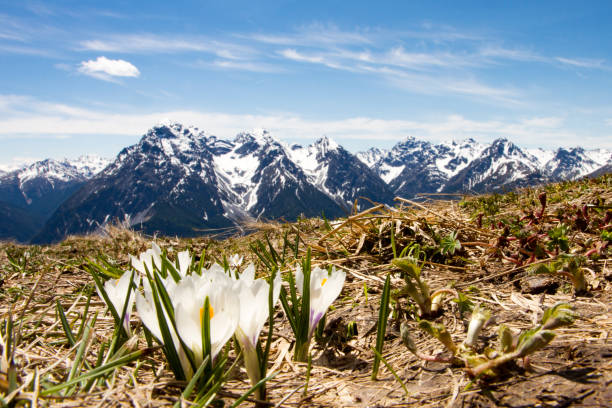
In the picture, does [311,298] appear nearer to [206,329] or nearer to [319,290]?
[319,290]

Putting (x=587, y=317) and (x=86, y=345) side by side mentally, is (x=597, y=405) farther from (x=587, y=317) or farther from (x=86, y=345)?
(x=86, y=345)

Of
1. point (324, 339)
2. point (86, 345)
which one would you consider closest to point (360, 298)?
point (324, 339)

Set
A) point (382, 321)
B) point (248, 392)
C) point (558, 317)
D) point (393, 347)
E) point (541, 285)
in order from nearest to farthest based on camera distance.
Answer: point (248, 392)
point (558, 317)
point (382, 321)
point (393, 347)
point (541, 285)

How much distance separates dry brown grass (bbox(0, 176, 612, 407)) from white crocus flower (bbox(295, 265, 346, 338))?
234mm

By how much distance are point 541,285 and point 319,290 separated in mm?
1370

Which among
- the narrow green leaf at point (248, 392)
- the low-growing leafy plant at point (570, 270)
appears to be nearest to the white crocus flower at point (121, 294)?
the narrow green leaf at point (248, 392)

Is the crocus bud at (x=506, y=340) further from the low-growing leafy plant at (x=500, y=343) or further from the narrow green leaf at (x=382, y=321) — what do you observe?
the narrow green leaf at (x=382, y=321)

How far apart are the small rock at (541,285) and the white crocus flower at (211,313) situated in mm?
1763

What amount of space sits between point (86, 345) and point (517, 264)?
2437 mm

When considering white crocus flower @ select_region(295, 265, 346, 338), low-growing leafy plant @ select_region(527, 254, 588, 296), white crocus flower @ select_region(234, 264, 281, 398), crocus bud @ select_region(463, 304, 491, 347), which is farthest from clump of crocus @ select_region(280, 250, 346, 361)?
low-growing leafy plant @ select_region(527, 254, 588, 296)

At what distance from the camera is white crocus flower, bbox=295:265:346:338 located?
4.97 feet

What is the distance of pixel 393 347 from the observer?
1662 mm

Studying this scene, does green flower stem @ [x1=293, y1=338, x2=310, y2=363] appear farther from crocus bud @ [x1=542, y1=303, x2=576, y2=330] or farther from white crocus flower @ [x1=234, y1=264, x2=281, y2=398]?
crocus bud @ [x1=542, y1=303, x2=576, y2=330]

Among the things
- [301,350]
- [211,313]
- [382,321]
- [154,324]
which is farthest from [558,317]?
[154,324]
